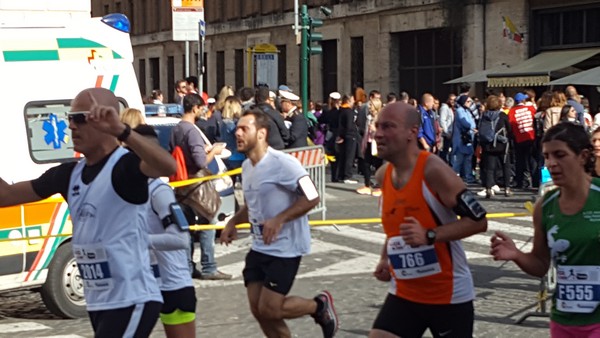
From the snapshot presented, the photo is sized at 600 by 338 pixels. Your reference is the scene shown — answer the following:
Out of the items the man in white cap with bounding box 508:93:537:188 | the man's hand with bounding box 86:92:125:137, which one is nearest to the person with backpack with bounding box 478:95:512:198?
the man in white cap with bounding box 508:93:537:188

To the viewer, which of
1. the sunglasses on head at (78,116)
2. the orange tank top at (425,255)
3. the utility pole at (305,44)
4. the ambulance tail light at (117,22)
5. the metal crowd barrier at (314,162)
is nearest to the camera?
the sunglasses on head at (78,116)

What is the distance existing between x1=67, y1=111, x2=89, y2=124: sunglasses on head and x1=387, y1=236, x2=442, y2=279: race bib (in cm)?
161

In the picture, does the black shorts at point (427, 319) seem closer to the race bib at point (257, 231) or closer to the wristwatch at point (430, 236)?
the wristwatch at point (430, 236)

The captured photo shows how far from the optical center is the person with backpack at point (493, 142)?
1964 cm

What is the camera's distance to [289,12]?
45.5 metres

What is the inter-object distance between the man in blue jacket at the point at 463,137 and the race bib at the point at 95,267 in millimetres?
16449

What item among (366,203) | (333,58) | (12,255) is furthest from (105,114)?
(333,58)

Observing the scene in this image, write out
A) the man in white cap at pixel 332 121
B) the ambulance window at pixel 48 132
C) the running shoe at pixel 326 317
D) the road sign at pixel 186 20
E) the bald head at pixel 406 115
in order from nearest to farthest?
1. the bald head at pixel 406 115
2. the running shoe at pixel 326 317
3. the ambulance window at pixel 48 132
4. the road sign at pixel 186 20
5. the man in white cap at pixel 332 121

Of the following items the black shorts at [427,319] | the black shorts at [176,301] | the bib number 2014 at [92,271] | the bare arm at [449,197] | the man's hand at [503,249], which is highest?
the bare arm at [449,197]

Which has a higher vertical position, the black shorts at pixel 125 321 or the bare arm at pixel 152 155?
the bare arm at pixel 152 155

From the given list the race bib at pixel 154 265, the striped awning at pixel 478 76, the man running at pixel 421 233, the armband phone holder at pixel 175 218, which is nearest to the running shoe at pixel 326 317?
the race bib at pixel 154 265

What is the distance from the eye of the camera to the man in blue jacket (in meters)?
21.5

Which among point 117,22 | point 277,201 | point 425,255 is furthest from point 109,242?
point 117,22

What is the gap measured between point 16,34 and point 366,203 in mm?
10451
